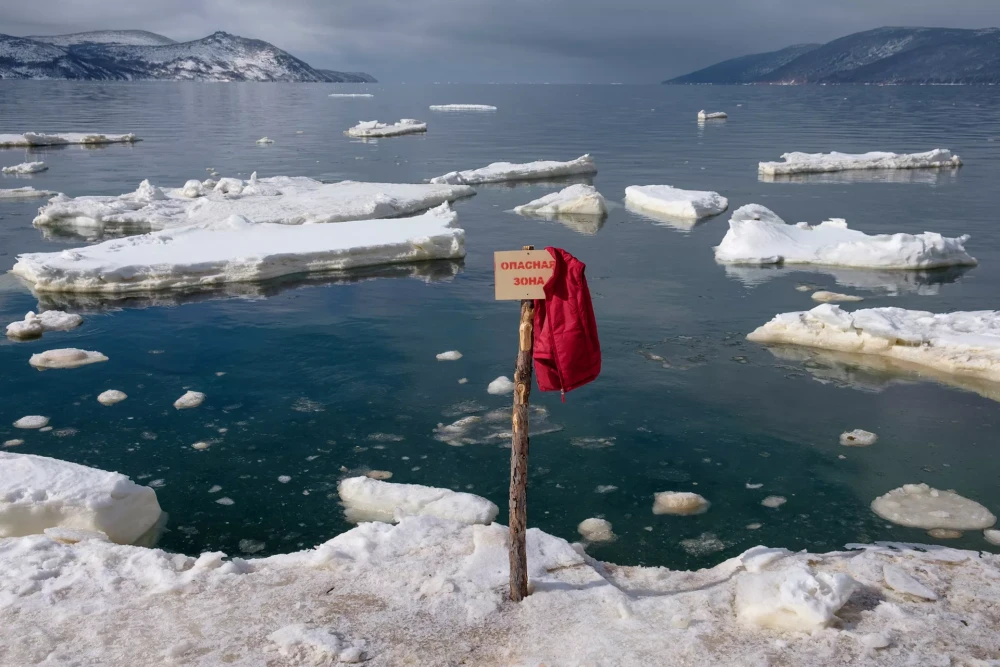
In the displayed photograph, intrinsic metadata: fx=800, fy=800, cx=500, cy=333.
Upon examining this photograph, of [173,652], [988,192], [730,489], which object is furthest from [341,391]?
[988,192]

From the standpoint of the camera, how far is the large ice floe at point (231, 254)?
1403 centimetres

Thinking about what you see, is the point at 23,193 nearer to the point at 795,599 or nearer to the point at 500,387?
the point at 500,387

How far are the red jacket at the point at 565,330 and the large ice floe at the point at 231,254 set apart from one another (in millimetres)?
11039

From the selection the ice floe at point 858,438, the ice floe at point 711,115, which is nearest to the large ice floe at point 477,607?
the ice floe at point 858,438

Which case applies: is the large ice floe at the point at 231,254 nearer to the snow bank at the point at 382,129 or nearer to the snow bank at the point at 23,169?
the snow bank at the point at 23,169

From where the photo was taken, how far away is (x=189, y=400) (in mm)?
9367

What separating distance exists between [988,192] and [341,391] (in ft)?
75.9

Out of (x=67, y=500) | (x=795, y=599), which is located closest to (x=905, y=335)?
(x=795, y=599)

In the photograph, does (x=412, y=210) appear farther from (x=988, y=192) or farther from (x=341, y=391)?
(x=988, y=192)

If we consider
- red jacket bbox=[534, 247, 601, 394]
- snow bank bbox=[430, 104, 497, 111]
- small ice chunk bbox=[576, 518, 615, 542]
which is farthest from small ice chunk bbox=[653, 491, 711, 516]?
snow bank bbox=[430, 104, 497, 111]

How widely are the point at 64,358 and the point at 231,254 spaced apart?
4707mm

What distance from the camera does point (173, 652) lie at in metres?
4.41

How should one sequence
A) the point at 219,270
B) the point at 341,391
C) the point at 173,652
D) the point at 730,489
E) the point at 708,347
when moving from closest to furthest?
the point at 173,652
the point at 730,489
the point at 341,391
the point at 708,347
the point at 219,270

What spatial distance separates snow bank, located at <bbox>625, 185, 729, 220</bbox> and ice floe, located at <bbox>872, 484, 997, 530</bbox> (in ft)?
47.3
